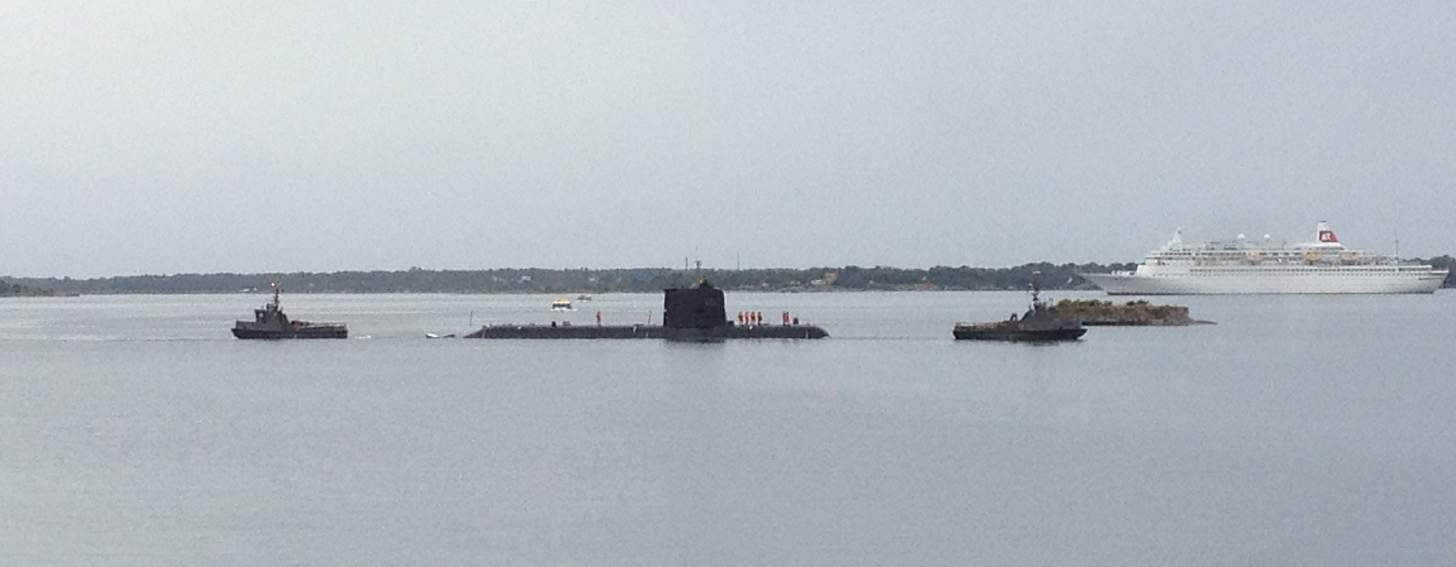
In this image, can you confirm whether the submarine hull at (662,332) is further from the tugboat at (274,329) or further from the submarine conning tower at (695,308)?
the tugboat at (274,329)

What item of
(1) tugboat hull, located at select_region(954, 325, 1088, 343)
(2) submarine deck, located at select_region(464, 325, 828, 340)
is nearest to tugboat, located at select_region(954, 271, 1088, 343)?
(1) tugboat hull, located at select_region(954, 325, 1088, 343)

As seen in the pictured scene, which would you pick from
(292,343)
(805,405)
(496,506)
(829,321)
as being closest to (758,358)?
(805,405)

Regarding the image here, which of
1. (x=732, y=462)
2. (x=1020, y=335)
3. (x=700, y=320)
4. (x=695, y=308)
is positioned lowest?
(x=732, y=462)

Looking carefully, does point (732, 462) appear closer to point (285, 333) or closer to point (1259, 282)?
point (285, 333)

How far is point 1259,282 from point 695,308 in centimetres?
7868

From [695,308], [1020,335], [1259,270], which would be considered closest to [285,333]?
[695,308]

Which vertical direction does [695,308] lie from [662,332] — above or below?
above

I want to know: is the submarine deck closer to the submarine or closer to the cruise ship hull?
the submarine

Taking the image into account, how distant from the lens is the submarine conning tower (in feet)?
177

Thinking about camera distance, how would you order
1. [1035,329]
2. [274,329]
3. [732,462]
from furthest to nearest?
1. [274,329]
2. [1035,329]
3. [732,462]

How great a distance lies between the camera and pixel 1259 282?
12319 cm

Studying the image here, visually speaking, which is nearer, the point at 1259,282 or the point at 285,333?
the point at 285,333

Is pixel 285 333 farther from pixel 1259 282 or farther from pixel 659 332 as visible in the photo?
pixel 1259 282

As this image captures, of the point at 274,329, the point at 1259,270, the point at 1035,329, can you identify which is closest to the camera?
the point at 1035,329
